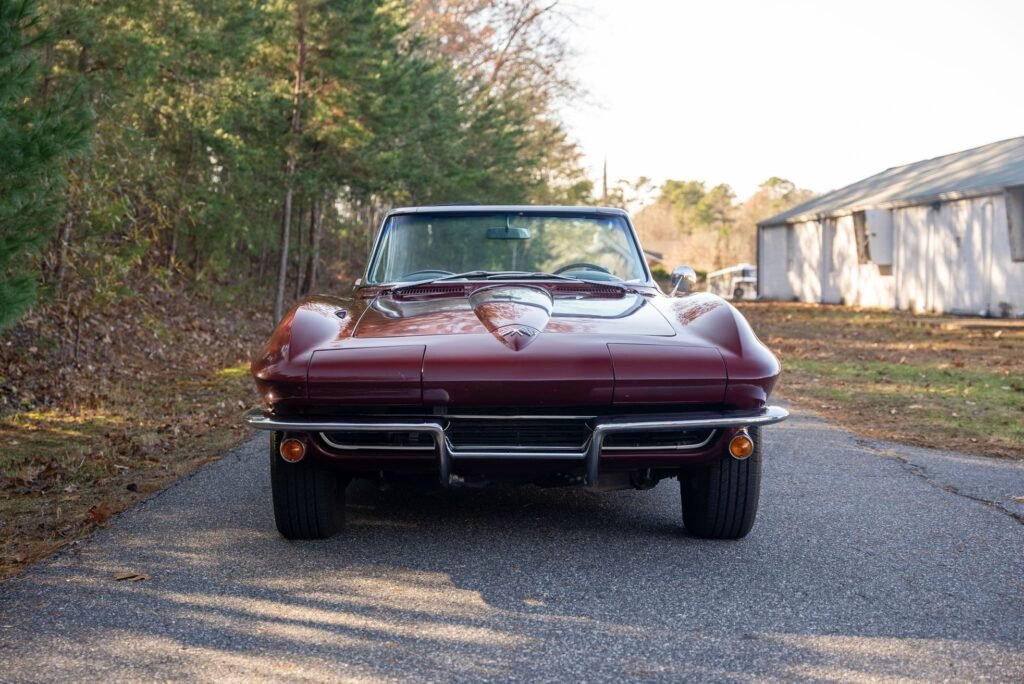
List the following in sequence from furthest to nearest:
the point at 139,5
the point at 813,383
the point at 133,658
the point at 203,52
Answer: the point at 203,52 < the point at 813,383 < the point at 139,5 < the point at 133,658

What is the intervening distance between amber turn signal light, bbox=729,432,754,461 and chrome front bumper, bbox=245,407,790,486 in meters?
0.11

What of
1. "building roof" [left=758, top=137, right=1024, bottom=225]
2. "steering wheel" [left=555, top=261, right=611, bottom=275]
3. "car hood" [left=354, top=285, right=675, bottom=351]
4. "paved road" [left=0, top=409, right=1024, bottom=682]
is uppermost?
"building roof" [left=758, top=137, right=1024, bottom=225]

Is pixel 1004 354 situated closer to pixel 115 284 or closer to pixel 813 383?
pixel 813 383

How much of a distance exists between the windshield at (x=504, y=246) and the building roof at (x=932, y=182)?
57.7 ft

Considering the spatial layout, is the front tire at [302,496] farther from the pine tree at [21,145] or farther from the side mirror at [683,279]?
the side mirror at [683,279]

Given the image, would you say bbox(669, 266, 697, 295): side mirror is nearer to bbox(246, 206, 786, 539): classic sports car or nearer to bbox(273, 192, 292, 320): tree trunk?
bbox(246, 206, 786, 539): classic sports car

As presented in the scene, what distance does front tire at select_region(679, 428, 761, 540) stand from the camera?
416 cm

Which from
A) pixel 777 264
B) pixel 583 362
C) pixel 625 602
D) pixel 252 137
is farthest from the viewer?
pixel 777 264

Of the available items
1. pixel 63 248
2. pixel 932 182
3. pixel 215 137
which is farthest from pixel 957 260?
pixel 63 248

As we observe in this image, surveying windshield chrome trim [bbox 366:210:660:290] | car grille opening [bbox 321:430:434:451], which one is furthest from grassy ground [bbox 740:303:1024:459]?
car grille opening [bbox 321:430:434:451]

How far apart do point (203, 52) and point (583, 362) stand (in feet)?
35.8

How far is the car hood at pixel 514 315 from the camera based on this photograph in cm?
406

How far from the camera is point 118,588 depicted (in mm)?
3678

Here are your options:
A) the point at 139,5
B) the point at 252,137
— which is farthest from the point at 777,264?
the point at 139,5
